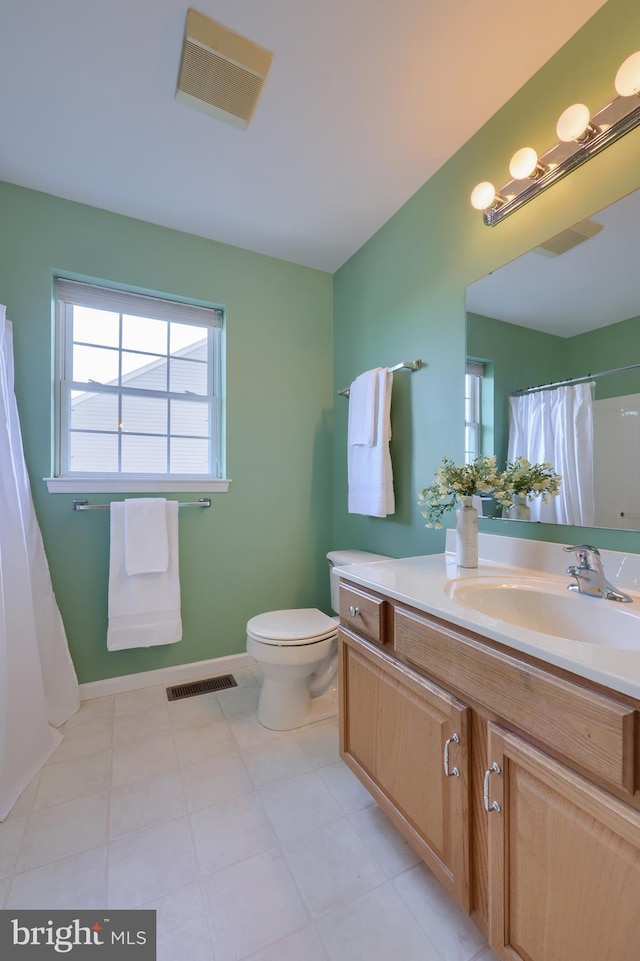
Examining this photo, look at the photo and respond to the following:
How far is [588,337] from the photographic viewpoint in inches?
46.0

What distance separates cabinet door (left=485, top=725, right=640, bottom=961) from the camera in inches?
23.3

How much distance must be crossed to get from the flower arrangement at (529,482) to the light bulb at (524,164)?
90 cm

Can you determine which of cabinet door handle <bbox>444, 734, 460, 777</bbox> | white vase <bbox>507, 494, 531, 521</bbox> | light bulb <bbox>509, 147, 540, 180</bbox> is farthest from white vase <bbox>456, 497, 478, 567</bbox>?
light bulb <bbox>509, 147, 540, 180</bbox>

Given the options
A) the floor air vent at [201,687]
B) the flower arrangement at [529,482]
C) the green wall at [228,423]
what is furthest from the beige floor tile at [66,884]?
the flower arrangement at [529,482]

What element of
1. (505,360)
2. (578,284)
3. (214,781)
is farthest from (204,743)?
(578,284)

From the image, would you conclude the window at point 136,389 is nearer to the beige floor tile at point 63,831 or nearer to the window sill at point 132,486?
the window sill at point 132,486

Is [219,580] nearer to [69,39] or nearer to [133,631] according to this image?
[133,631]

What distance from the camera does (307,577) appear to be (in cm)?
247

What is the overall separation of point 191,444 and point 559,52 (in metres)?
2.13

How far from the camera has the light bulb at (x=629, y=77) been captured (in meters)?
0.98

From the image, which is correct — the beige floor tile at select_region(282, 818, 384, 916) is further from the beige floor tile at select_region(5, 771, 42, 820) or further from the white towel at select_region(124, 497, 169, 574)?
the white towel at select_region(124, 497, 169, 574)

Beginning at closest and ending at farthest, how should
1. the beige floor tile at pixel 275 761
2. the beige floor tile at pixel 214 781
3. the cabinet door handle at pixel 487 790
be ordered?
the cabinet door handle at pixel 487 790 → the beige floor tile at pixel 214 781 → the beige floor tile at pixel 275 761

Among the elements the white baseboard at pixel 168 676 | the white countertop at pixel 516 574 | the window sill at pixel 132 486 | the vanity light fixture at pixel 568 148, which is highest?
the vanity light fixture at pixel 568 148

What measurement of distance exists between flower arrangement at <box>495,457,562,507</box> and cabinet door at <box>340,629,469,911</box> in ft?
2.15
